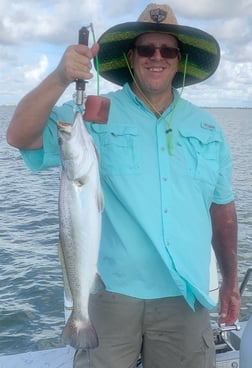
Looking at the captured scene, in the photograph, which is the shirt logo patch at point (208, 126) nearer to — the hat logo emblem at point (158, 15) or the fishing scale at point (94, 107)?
the hat logo emblem at point (158, 15)

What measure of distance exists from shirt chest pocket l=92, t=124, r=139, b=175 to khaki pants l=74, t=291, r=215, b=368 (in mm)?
777

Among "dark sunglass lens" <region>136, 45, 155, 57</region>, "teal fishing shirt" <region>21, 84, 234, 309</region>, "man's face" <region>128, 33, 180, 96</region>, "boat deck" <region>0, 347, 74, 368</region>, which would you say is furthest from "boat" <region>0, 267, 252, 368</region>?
"dark sunglass lens" <region>136, 45, 155, 57</region>

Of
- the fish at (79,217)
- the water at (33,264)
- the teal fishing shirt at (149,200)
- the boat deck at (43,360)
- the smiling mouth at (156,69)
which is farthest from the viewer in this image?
the water at (33,264)

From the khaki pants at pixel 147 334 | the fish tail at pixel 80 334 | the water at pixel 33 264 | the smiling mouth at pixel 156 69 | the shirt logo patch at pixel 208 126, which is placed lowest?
the water at pixel 33 264

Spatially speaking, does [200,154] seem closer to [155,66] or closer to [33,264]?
[155,66]

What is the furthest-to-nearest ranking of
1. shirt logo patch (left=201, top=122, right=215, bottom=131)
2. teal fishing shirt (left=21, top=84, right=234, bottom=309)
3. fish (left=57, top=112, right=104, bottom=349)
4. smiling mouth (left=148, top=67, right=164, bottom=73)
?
shirt logo patch (left=201, top=122, right=215, bottom=131), smiling mouth (left=148, top=67, right=164, bottom=73), teal fishing shirt (left=21, top=84, right=234, bottom=309), fish (left=57, top=112, right=104, bottom=349)

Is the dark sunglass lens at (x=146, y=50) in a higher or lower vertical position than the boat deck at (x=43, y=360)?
higher

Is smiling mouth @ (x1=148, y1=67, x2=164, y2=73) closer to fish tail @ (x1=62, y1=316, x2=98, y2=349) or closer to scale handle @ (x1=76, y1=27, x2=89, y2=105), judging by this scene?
scale handle @ (x1=76, y1=27, x2=89, y2=105)

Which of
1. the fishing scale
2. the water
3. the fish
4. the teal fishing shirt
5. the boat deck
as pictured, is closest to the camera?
the fish

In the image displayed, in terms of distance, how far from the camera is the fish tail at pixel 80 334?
3049mm

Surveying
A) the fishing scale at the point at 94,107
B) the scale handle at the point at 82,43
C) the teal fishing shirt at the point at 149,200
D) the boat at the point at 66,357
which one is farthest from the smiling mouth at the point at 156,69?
the boat at the point at 66,357

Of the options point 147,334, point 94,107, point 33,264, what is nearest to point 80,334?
point 147,334

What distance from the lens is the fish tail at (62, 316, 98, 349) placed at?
3049mm

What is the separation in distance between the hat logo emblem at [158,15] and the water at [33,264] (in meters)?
4.93
